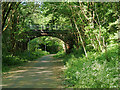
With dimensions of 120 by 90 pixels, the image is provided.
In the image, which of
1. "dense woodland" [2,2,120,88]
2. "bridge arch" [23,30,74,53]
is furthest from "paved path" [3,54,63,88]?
"bridge arch" [23,30,74,53]

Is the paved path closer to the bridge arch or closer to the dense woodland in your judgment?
the dense woodland

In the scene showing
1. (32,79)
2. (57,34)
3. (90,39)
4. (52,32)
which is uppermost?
(52,32)

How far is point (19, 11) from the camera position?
1888cm

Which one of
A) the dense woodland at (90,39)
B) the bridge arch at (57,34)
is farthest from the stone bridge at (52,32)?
the dense woodland at (90,39)

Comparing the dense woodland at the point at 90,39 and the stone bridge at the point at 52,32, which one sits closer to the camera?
the dense woodland at the point at 90,39

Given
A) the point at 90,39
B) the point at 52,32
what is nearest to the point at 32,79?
the point at 90,39

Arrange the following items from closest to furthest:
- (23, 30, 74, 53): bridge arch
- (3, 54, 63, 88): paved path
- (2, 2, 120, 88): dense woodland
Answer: (2, 2, 120, 88): dense woodland < (3, 54, 63, 88): paved path < (23, 30, 74, 53): bridge arch

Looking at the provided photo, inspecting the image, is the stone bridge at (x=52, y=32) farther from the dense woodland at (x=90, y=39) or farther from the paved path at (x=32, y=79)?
the paved path at (x=32, y=79)

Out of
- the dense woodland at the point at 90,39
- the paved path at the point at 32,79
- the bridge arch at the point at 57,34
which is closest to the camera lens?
the dense woodland at the point at 90,39

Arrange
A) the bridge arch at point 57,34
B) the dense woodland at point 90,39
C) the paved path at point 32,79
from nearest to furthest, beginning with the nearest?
the dense woodland at point 90,39, the paved path at point 32,79, the bridge arch at point 57,34

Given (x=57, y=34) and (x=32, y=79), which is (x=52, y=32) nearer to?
(x=57, y=34)

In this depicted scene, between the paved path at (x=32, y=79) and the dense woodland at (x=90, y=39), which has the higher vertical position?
the dense woodland at (x=90, y=39)

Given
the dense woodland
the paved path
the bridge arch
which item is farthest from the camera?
the bridge arch

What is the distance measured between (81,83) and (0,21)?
832cm
